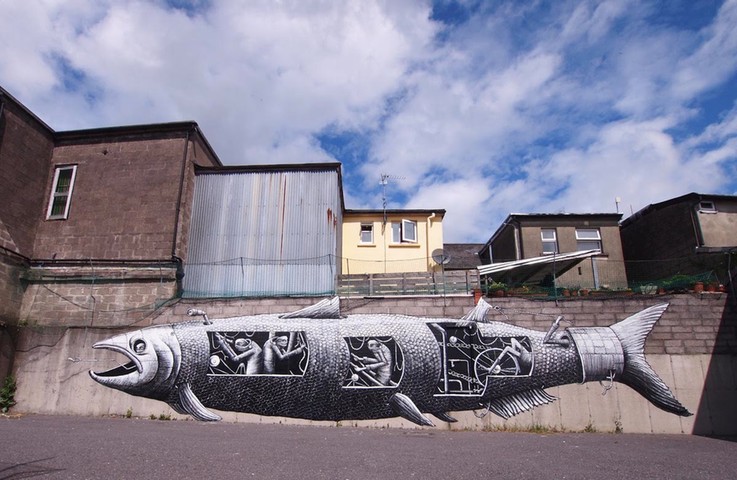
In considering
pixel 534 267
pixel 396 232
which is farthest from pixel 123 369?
pixel 534 267

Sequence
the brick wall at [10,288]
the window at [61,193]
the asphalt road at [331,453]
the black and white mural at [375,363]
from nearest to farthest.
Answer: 1. the asphalt road at [331,453]
2. the black and white mural at [375,363]
3. the brick wall at [10,288]
4. the window at [61,193]

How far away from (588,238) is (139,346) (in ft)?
49.1

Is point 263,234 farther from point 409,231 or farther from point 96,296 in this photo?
point 409,231

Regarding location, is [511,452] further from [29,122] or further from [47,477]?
[29,122]

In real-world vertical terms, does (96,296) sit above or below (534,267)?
below

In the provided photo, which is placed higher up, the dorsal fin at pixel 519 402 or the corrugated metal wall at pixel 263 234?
the corrugated metal wall at pixel 263 234

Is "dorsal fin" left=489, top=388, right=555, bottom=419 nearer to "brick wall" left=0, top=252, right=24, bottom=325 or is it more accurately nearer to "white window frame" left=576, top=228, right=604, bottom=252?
"white window frame" left=576, top=228, right=604, bottom=252

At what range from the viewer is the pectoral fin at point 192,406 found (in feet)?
37.5

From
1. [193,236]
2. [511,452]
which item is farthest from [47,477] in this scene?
[193,236]

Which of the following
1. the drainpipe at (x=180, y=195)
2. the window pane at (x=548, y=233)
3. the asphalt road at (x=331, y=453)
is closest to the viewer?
the asphalt road at (x=331, y=453)

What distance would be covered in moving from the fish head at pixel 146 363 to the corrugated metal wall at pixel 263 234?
1.69 meters

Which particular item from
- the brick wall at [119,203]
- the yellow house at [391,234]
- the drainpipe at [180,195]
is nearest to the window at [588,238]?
the yellow house at [391,234]

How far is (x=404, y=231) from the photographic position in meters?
18.0

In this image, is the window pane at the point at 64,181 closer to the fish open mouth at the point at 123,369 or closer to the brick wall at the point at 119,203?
the brick wall at the point at 119,203
